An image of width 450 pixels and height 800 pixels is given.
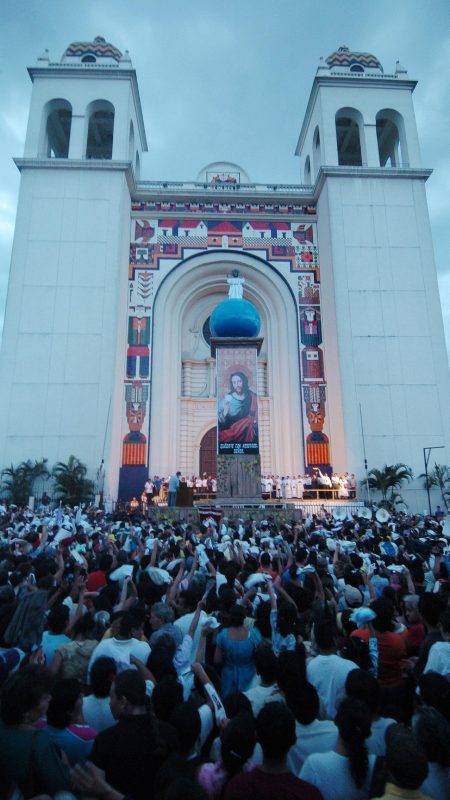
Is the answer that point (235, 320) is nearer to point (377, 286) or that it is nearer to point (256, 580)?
point (377, 286)

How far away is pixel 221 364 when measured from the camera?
17.5m

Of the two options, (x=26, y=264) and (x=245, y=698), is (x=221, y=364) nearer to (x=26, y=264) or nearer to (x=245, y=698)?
(x=26, y=264)

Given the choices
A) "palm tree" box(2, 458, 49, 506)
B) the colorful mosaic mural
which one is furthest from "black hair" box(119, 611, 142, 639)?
the colorful mosaic mural

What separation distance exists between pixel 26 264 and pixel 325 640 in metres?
22.2

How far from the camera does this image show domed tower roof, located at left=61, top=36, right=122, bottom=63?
25125 millimetres

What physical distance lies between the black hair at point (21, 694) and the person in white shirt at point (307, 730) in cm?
112

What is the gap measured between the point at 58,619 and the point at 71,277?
66.8ft

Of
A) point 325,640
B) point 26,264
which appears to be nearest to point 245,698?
point 325,640

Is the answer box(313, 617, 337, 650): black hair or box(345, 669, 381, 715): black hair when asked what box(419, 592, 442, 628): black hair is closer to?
box(313, 617, 337, 650): black hair

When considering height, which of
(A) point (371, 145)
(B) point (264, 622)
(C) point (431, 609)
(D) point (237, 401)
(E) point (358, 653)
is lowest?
(E) point (358, 653)

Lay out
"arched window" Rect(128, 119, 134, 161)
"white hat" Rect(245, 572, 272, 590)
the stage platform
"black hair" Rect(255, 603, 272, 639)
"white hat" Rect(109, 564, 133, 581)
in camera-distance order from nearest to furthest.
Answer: "black hair" Rect(255, 603, 272, 639)
"white hat" Rect(245, 572, 272, 590)
"white hat" Rect(109, 564, 133, 581)
the stage platform
"arched window" Rect(128, 119, 134, 161)

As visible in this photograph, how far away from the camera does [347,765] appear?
1989 millimetres

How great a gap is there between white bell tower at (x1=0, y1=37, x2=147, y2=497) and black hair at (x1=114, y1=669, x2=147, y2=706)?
1774 cm

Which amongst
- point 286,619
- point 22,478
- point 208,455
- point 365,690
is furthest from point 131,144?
point 365,690
